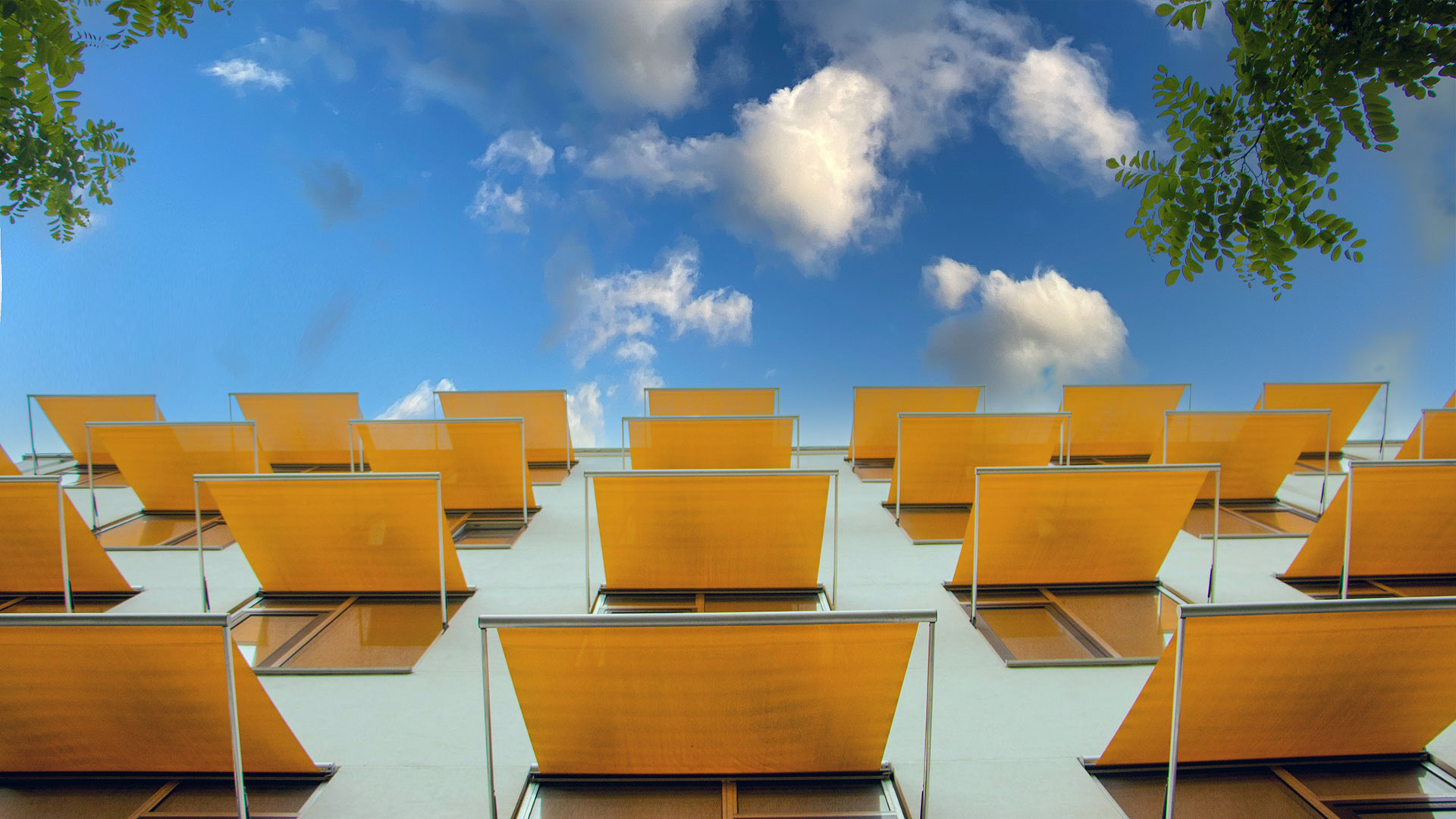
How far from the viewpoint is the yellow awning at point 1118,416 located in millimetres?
6809

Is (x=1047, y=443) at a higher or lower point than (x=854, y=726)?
higher

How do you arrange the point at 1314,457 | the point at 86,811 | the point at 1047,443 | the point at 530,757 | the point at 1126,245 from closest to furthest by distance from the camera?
the point at 86,811, the point at 530,757, the point at 1047,443, the point at 1314,457, the point at 1126,245

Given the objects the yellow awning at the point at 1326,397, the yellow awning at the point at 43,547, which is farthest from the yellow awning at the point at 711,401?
the yellow awning at the point at 1326,397

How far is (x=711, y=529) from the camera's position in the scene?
3.70 m

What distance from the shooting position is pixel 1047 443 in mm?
5355

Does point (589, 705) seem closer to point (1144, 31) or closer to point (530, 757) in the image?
point (530, 757)

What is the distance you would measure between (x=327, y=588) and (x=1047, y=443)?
470cm

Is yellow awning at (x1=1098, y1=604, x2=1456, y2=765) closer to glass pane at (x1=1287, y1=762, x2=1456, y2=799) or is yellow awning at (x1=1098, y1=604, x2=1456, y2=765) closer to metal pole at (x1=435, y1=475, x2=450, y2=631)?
glass pane at (x1=1287, y1=762, x2=1456, y2=799)

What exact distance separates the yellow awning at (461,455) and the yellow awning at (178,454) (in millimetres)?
783

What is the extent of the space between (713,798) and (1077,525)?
8.46 feet

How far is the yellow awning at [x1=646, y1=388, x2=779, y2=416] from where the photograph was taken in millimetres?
7086

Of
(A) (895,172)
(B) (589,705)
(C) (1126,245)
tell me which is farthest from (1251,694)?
(C) (1126,245)

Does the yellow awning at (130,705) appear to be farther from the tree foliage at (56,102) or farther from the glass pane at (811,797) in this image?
the tree foliage at (56,102)

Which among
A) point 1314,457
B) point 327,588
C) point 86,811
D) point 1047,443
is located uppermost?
point 1314,457
